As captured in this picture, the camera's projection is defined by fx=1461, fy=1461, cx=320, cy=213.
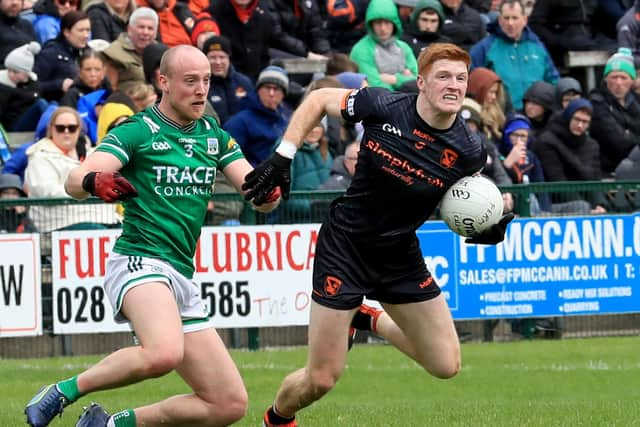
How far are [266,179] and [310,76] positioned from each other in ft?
33.9

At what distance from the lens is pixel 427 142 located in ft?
27.5

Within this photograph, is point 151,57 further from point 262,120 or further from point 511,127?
point 511,127

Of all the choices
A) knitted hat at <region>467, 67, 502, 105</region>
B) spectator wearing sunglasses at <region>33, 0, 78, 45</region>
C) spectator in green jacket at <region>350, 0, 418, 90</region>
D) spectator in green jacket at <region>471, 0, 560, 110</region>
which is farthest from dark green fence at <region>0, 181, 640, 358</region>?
spectator wearing sunglasses at <region>33, 0, 78, 45</region>

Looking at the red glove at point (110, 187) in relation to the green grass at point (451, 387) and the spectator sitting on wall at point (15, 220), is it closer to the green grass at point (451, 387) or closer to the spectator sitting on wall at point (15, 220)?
the green grass at point (451, 387)

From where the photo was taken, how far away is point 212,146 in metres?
8.09

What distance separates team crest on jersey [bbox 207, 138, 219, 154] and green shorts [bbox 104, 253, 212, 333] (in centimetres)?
70

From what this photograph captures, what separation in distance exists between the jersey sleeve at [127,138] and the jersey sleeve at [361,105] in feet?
3.75

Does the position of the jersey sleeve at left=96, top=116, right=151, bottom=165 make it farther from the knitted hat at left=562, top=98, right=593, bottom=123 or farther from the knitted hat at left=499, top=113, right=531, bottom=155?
the knitted hat at left=562, top=98, right=593, bottom=123

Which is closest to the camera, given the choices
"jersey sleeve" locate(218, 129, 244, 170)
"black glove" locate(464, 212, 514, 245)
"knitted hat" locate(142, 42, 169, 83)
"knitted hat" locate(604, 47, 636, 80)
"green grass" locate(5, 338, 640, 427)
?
"jersey sleeve" locate(218, 129, 244, 170)

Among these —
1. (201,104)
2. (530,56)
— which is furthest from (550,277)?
(201,104)

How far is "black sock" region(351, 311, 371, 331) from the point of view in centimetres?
948

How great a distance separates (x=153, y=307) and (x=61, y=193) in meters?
7.05

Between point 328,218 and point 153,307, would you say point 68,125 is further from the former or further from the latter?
point 153,307

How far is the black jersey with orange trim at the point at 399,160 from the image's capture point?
8375 mm
